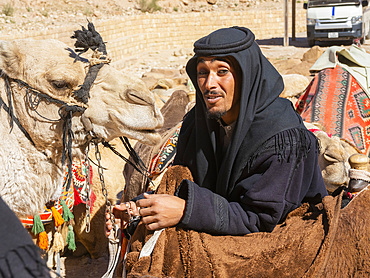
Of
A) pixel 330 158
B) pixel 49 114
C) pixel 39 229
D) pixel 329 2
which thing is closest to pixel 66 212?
pixel 39 229

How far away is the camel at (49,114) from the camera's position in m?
2.24

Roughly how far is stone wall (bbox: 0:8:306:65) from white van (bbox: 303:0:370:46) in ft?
19.2

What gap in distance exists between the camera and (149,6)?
27141 mm

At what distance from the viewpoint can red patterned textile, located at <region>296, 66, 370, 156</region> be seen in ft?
16.0

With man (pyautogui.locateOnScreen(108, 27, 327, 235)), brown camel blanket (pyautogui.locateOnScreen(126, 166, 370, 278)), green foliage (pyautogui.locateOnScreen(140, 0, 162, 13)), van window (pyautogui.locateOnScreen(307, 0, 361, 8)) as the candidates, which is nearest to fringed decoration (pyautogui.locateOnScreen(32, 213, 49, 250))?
man (pyautogui.locateOnScreen(108, 27, 327, 235))

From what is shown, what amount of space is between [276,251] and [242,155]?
463mm

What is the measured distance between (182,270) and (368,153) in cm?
339

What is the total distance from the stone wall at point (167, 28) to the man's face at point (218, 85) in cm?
1112

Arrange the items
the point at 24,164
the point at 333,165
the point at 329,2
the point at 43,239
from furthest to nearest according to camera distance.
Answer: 1. the point at 329,2
2. the point at 43,239
3. the point at 333,165
4. the point at 24,164

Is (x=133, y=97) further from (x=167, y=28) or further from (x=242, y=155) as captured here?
(x=167, y=28)

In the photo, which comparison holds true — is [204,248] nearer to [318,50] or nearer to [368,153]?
[368,153]

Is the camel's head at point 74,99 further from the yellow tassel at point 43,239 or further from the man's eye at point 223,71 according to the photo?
the yellow tassel at point 43,239

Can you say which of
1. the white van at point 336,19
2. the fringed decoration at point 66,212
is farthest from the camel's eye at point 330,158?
the white van at point 336,19

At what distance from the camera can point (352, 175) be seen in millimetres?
2461
